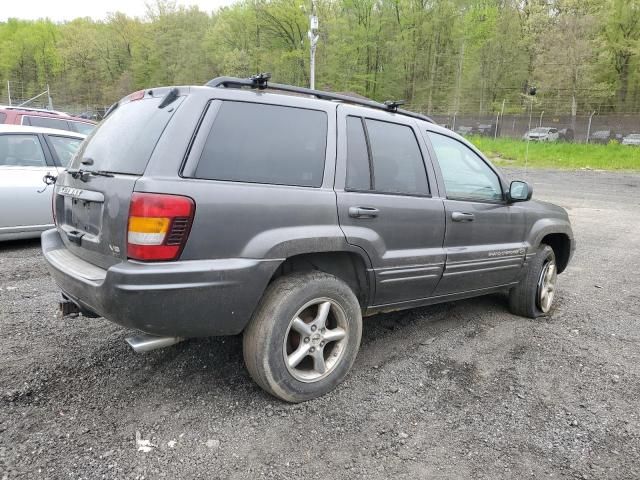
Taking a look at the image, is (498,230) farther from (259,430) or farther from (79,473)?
(79,473)

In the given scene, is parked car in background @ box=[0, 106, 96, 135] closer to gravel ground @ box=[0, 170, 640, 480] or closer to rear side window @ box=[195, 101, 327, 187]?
gravel ground @ box=[0, 170, 640, 480]

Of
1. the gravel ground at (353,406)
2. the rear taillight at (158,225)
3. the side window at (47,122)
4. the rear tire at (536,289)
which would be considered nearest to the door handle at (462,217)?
the gravel ground at (353,406)

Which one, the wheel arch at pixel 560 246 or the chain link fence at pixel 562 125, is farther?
the chain link fence at pixel 562 125

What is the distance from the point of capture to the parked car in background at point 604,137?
29.1 m

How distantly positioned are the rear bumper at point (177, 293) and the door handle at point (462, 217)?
1.49 m

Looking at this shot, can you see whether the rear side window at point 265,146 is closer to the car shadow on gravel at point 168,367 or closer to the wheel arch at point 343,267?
the wheel arch at point 343,267

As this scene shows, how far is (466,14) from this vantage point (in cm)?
4928

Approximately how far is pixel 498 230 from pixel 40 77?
82171mm

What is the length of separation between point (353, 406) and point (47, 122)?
28.1 ft

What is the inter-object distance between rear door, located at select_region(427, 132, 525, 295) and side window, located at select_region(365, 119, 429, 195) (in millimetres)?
215

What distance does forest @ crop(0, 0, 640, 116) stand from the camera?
117 feet

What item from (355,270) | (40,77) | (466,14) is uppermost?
(466,14)

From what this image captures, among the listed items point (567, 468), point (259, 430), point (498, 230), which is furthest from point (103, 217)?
point (498, 230)

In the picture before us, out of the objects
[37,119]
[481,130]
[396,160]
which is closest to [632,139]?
[481,130]
